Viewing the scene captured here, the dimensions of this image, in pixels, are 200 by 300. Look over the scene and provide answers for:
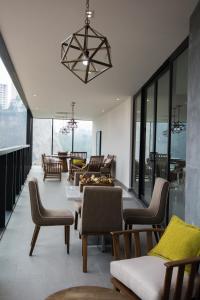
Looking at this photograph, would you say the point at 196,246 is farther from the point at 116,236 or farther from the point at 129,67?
the point at 129,67

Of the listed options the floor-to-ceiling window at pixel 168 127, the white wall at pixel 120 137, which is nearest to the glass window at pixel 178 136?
the floor-to-ceiling window at pixel 168 127

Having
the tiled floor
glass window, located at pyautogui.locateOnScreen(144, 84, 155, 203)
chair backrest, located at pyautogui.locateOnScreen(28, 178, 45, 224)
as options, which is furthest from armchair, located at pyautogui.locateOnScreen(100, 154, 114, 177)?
chair backrest, located at pyautogui.locateOnScreen(28, 178, 45, 224)

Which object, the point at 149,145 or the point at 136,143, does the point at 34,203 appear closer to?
the point at 149,145

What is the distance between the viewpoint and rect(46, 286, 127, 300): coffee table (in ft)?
5.88

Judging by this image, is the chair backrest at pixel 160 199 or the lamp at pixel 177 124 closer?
the chair backrest at pixel 160 199

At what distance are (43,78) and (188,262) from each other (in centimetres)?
594

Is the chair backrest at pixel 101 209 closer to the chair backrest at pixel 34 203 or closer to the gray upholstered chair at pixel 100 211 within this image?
the gray upholstered chair at pixel 100 211

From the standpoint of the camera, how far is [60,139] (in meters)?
19.7

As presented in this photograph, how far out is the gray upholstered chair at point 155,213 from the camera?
3.92m

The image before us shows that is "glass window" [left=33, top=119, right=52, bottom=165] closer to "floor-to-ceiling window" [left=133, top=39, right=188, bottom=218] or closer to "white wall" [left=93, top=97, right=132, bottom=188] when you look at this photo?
"white wall" [left=93, top=97, right=132, bottom=188]

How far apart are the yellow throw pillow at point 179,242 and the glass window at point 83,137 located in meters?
17.8

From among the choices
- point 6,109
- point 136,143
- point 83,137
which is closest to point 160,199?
point 6,109

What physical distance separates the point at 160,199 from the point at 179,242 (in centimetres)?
160

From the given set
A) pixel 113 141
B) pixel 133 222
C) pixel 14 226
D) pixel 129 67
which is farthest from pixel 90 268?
pixel 113 141
